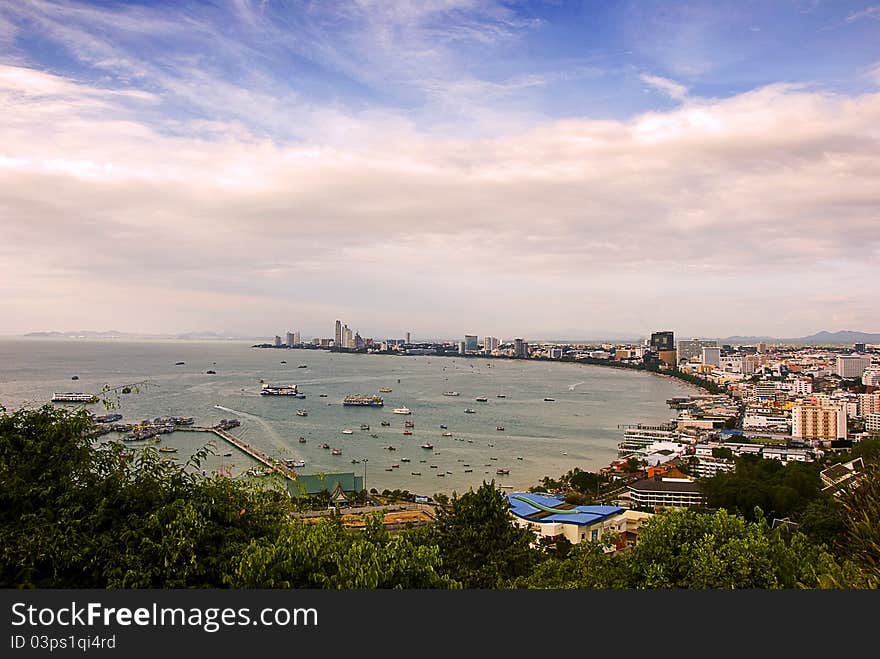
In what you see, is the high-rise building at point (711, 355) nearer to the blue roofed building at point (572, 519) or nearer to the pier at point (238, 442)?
the pier at point (238, 442)

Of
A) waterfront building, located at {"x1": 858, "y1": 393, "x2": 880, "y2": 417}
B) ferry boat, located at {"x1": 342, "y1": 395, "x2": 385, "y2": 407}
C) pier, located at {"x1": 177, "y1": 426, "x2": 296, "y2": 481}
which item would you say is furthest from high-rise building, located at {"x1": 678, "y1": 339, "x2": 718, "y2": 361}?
pier, located at {"x1": 177, "y1": 426, "x2": 296, "y2": 481}

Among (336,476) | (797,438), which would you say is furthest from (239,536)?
(797,438)

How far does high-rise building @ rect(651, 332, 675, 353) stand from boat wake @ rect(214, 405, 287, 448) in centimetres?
3265

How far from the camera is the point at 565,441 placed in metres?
12.5

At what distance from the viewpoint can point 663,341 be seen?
140 ft

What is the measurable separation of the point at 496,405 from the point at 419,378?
10.2 meters

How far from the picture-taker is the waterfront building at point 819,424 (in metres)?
14.1

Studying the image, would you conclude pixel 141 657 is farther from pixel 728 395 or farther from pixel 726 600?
pixel 728 395

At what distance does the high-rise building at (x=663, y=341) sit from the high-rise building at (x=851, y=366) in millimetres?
11726

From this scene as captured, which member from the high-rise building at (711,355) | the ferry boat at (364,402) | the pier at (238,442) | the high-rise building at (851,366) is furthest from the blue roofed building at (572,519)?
the high-rise building at (711,355)

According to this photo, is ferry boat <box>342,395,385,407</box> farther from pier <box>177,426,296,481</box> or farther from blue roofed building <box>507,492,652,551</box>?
blue roofed building <box>507,492,652,551</box>

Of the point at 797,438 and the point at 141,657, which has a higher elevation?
the point at 141,657

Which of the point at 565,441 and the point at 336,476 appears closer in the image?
the point at 336,476

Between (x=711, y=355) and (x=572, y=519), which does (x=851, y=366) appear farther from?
(x=572, y=519)
